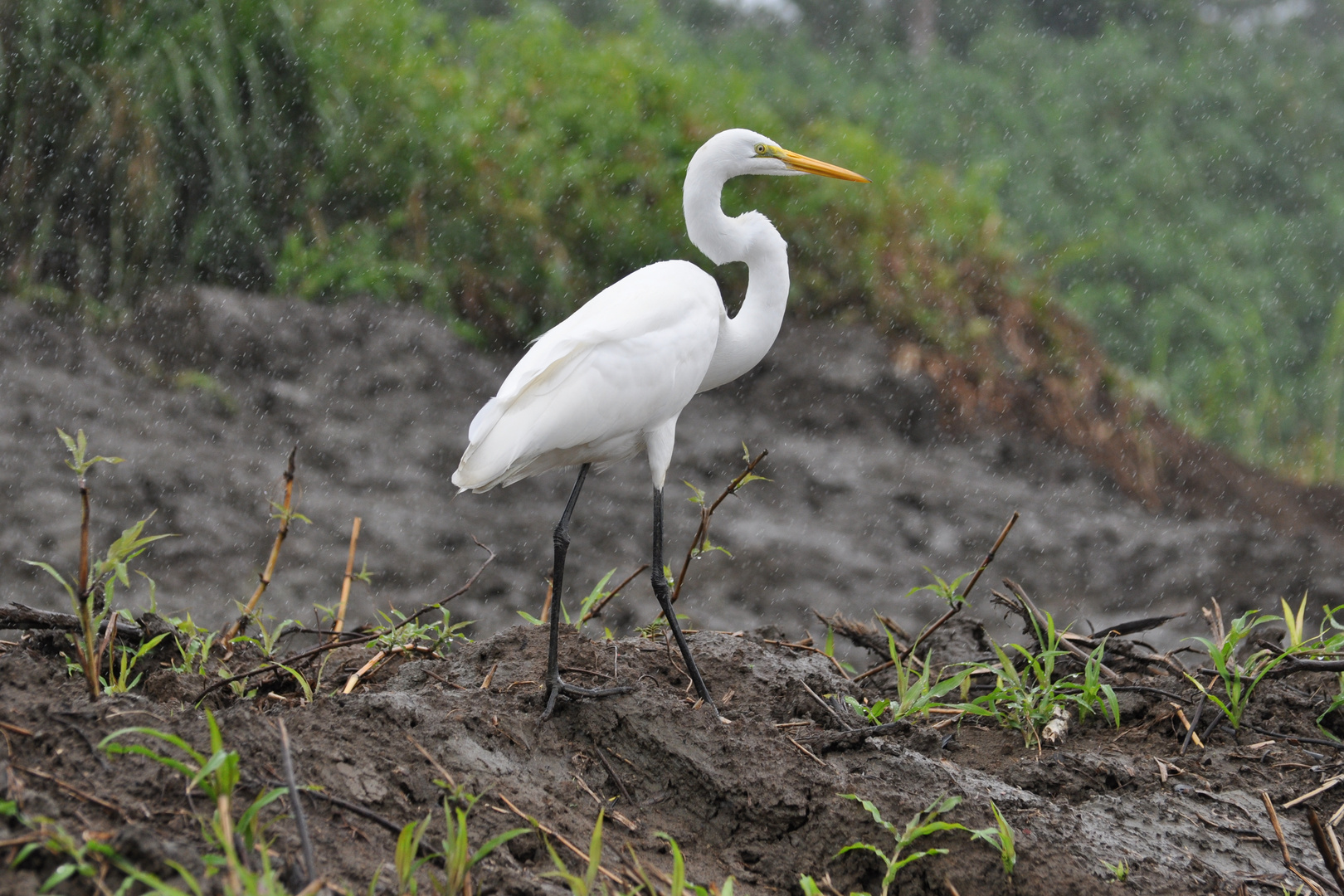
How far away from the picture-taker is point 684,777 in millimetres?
2248

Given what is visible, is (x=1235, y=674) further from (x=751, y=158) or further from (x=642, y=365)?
(x=751, y=158)

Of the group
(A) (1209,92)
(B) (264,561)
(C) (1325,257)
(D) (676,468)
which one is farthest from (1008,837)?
(A) (1209,92)

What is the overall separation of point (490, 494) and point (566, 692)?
4.02 metres

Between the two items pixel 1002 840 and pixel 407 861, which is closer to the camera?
pixel 407 861

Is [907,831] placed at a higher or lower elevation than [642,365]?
lower

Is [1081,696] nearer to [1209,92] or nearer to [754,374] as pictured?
[754,374]

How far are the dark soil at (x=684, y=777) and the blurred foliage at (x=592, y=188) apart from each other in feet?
15.1

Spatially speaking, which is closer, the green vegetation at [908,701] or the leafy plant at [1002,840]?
the leafy plant at [1002,840]

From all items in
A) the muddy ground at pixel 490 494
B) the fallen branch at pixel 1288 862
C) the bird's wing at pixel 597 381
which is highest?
the bird's wing at pixel 597 381

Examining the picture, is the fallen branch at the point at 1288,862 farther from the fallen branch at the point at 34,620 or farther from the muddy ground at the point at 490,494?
the muddy ground at the point at 490,494

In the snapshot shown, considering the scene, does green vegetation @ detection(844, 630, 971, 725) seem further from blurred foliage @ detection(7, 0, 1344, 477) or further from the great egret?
blurred foliage @ detection(7, 0, 1344, 477)

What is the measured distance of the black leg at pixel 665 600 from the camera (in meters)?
2.63

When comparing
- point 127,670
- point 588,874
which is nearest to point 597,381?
point 127,670

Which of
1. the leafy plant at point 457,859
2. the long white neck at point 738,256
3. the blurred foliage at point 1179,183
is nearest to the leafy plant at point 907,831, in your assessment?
the leafy plant at point 457,859
